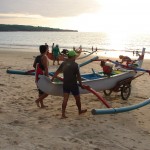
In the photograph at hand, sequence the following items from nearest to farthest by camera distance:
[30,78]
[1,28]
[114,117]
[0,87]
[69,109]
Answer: [114,117] < [69,109] < [0,87] < [30,78] < [1,28]

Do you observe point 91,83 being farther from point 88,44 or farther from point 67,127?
point 88,44

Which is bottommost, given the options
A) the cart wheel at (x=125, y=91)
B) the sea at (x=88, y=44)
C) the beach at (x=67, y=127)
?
the sea at (x=88, y=44)

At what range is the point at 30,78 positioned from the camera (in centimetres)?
1117

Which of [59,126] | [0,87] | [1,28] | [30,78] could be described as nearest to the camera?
[59,126]

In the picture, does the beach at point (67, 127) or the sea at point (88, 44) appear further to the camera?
the sea at point (88, 44)

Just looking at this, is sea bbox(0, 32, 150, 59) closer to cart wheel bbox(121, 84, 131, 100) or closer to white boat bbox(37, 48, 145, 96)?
white boat bbox(37, 48, 145, 96)

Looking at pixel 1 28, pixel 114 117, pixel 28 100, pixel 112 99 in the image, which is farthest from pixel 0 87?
pixel 1 28

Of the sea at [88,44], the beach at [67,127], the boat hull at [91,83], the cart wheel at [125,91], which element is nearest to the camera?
the beach at [67,127]

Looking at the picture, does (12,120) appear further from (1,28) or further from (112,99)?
(1,28)

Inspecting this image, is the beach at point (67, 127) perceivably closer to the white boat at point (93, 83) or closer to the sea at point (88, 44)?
the white boat at point (93, 83)

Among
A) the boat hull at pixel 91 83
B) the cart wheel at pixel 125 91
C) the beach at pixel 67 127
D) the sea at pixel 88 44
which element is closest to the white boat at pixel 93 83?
the boat hull at pixel 91 83

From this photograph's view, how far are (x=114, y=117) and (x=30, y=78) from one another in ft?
17.0

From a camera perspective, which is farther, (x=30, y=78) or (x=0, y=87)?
(x=30, y=78)

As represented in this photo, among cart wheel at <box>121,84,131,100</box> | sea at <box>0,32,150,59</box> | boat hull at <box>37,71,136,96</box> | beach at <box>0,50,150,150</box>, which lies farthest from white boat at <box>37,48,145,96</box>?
sea at <box>0,32,150,59</box>
